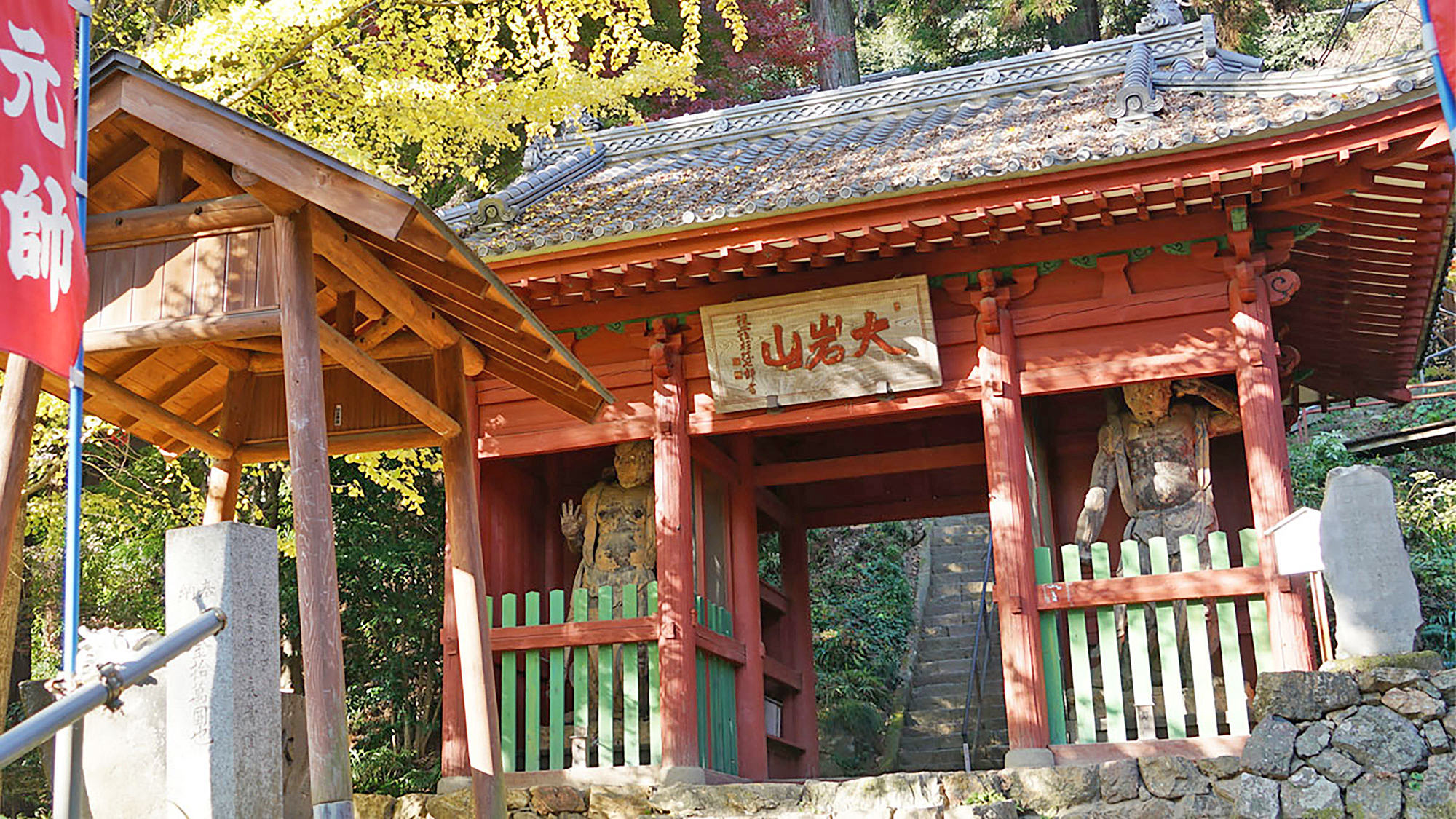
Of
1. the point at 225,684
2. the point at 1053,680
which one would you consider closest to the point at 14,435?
the point at 225,684

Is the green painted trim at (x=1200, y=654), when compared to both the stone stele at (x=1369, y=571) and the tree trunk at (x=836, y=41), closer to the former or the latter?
the stone stele at (x=1369, y=571)

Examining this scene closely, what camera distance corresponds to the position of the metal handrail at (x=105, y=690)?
316cm

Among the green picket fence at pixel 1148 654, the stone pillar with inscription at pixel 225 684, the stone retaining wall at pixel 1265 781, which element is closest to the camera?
the stone pillar with inscription at pixel 225 684

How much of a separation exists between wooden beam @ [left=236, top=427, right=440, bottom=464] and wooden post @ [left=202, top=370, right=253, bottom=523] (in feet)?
0.21

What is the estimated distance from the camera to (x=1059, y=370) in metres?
8.15

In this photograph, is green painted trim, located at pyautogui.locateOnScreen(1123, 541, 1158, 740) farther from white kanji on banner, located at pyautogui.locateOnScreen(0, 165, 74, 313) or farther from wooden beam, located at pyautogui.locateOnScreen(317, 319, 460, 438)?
white kanji on banner, located at pyautogui.locateOnScreen(0, 165, 74, 313)

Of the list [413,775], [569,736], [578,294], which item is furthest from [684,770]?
[413,775]

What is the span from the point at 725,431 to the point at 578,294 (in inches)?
52.1

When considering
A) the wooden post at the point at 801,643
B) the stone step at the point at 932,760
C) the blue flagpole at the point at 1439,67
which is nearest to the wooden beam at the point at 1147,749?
the wooden post at the point at 801,643

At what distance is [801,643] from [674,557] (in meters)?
2.69

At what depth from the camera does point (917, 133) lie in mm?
10148

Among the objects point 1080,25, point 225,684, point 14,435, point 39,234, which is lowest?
point 225,684

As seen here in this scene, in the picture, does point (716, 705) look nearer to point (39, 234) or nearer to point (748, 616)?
point (748, 616)

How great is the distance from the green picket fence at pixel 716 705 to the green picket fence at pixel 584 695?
1.13 feet
